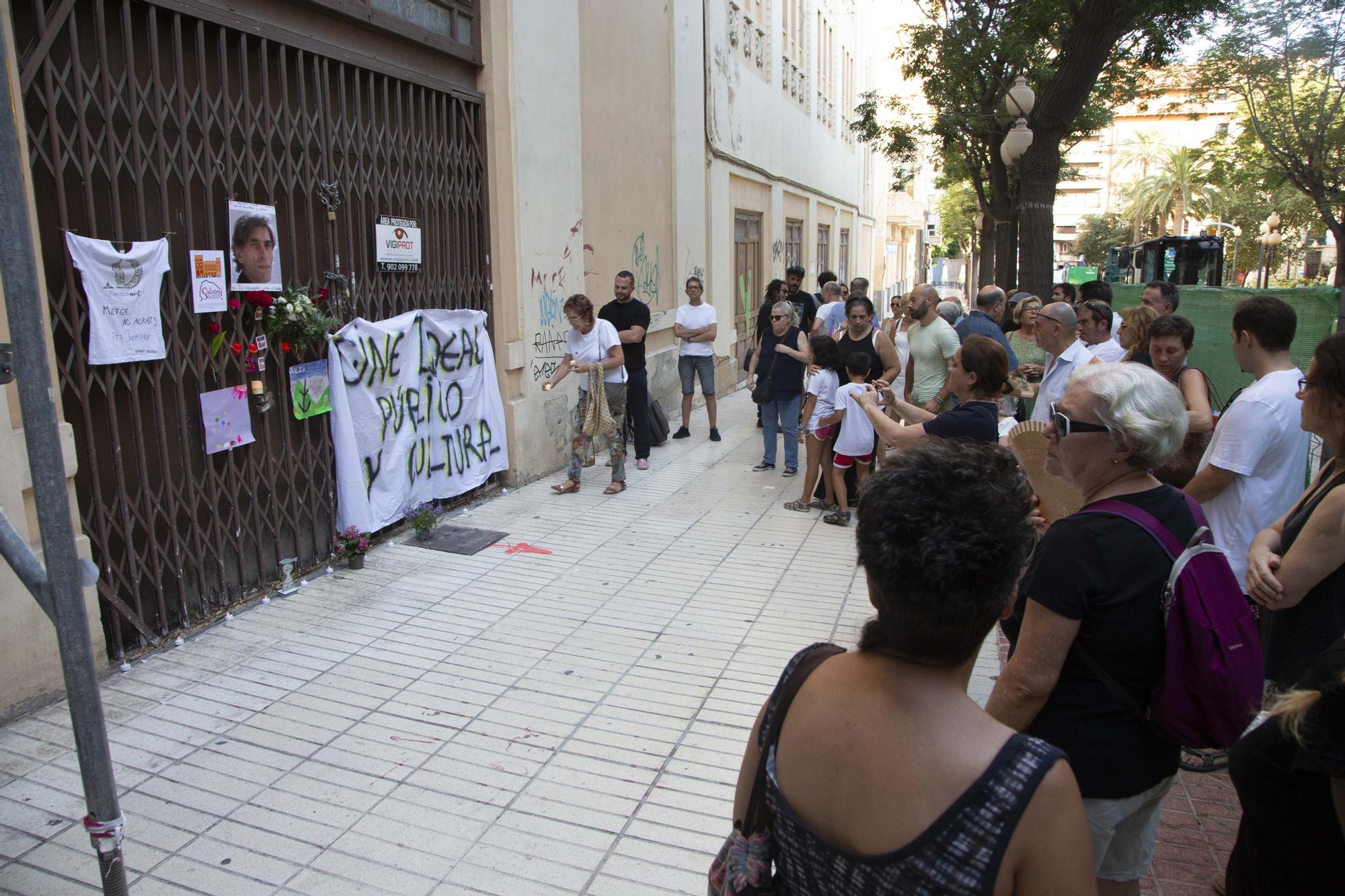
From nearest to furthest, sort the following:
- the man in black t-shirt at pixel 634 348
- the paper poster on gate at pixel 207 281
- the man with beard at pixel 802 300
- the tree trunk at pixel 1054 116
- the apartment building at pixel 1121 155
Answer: the paper poster on gate at pixel 207 281
the man in black t-shirt at pixel 634 348
the tree trunk at pixel 1054 116
the man with beard at pixel 802 300
the apartment building at pixel 1121 155

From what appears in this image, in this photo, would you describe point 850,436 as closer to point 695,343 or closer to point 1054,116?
point 695,343

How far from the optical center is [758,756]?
1.66 metres

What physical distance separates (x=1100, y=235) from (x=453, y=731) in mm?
61807

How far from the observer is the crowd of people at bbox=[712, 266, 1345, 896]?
1.44 meters

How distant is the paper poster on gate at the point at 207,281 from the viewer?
16.9 feet

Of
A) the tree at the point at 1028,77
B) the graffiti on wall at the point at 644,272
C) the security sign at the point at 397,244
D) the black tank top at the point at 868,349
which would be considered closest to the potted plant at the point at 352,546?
the security sign at the point at 397,244

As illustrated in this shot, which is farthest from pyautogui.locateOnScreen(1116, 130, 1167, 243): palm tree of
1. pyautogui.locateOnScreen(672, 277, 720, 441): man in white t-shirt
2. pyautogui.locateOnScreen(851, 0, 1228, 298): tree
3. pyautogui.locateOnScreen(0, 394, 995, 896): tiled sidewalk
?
pyautogui.locateOnScreen(0, 394, 995, 896): tiled sidewalk

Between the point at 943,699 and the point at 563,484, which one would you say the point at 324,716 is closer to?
the point at 943,699

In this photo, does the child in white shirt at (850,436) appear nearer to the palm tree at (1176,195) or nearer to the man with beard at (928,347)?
→ the man with beard at (928,347)

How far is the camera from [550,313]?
905 cm

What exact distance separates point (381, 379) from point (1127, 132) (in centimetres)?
9711

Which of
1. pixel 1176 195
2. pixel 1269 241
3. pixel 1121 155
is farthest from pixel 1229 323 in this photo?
pixel 1121 155

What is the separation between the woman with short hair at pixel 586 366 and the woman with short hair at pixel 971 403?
403cm

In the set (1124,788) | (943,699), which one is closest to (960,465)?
(943,699)
